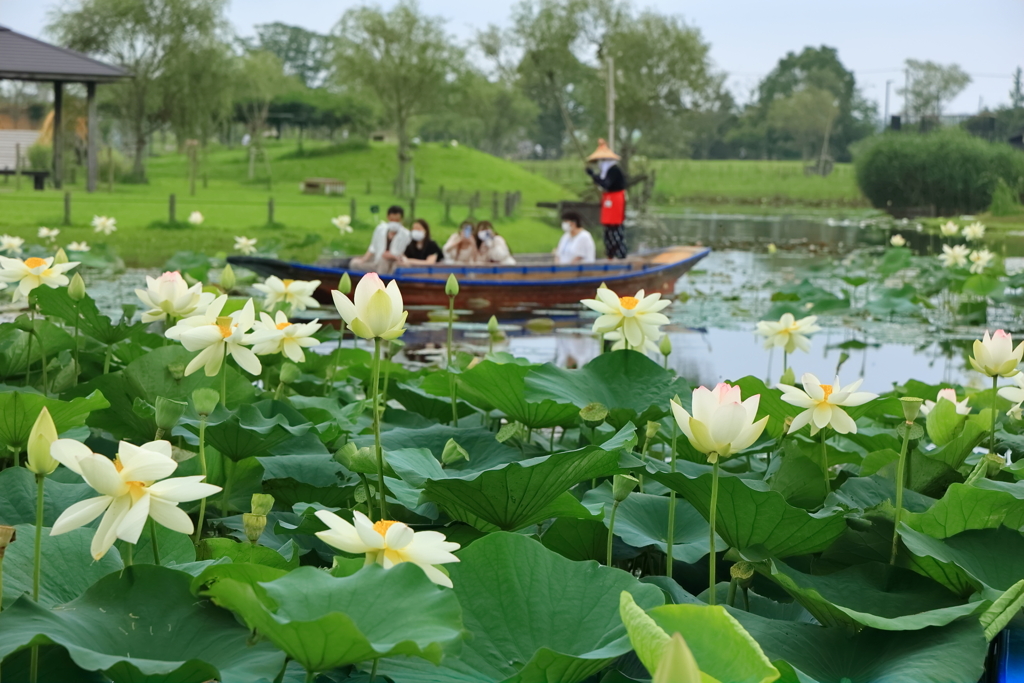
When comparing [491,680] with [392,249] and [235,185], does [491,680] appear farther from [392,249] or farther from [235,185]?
[235,185]

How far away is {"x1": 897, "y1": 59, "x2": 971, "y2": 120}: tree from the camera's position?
39.8 meters

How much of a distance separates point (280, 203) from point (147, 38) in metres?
8.37

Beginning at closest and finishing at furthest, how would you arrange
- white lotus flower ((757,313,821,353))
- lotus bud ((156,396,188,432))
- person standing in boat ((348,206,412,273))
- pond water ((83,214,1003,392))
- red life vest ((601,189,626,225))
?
lotus bud ((156,396,188,432)) → white lotus flower ((757,313,821,353)) → pond water ((83,214,1003,392)) → person standing in boat ((348,206,412,273)) → red life vest ((601,189,626,225))

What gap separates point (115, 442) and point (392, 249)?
21.2 ft

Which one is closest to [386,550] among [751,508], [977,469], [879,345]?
[751,508]

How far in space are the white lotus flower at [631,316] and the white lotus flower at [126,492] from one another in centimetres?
96

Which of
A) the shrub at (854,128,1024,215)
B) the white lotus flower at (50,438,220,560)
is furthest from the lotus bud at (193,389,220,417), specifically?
the shrub at (854,128,1024,215)

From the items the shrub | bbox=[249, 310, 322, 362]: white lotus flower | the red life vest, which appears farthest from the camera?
the shrub

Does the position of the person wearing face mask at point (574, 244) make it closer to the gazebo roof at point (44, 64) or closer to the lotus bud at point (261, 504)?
the lotus bud at point (261, 504)

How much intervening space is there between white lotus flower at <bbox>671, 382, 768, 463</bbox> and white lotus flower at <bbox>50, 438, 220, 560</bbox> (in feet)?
1.42

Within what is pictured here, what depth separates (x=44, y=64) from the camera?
1628 centimetres

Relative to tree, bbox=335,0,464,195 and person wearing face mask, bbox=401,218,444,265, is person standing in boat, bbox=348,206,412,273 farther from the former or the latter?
tree, bbox=335,0,464,195

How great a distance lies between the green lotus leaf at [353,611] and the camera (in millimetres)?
664

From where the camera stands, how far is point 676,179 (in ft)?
134
